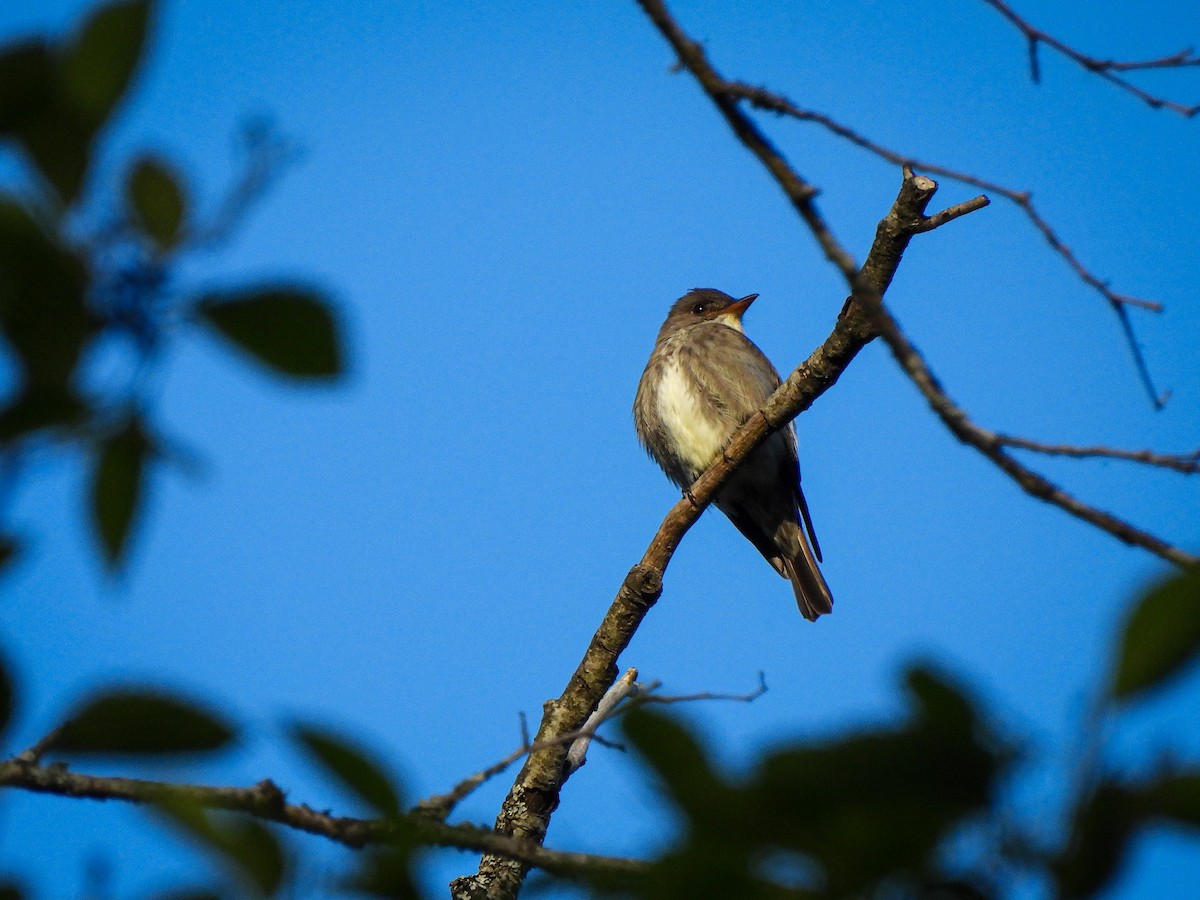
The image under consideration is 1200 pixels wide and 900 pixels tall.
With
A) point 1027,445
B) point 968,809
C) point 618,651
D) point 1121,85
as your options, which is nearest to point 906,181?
point 1121,85

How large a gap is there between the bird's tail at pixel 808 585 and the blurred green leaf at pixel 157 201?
26.8 ft

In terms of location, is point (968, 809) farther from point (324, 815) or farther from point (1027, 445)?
point (324, 815)

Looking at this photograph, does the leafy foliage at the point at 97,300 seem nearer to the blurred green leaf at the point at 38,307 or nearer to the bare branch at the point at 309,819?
the blurred green leaf at the point at 38,307

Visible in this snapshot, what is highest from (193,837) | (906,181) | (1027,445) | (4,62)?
(906,181)

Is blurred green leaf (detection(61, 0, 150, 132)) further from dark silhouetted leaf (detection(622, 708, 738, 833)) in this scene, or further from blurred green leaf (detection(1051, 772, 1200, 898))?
blurred green leaf (detection(1051, 772, 1200, 898))

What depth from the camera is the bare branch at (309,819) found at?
146 cm

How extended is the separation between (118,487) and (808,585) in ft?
27.2

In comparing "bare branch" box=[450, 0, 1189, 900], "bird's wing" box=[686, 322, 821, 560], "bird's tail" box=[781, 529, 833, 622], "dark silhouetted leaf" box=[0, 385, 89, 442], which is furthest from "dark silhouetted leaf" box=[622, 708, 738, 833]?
"bird's tail" box=[781, 529, 833, 622]

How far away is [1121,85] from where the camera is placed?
8.70 ft

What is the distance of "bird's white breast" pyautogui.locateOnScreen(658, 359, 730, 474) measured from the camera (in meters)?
8.78

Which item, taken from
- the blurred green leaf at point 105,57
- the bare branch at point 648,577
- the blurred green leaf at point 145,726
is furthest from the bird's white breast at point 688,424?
the blurred green leaf at point 105,57

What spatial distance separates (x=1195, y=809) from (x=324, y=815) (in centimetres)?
134

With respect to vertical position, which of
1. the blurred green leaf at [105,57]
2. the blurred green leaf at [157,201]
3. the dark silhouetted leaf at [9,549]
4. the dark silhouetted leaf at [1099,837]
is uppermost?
the blurred green leaf at [105,57]

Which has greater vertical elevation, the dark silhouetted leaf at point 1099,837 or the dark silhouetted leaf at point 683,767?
the dark silhouetted leaf at point 683,767
